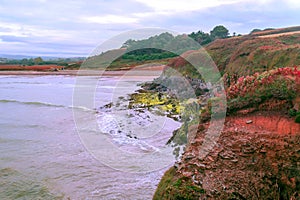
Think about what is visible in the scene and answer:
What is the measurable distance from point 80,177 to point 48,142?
4.87 m

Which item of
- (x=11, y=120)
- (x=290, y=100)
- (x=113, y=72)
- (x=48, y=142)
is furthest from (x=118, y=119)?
(x=113, y=72)

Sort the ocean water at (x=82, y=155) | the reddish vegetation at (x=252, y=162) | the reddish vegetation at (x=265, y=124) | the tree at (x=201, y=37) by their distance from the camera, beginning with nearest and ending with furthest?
the reddish vegetation at (x=252, y=162) → the reddish vegetation at (x=265, y=124) → the ocean water at (x=82, y=155) → the tree at (x=201, y=37)

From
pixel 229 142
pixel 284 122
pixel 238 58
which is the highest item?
pixel 238 58

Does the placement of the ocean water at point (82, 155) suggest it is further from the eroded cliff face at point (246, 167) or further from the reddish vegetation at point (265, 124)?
the reddish vegetation at point (265, 124)

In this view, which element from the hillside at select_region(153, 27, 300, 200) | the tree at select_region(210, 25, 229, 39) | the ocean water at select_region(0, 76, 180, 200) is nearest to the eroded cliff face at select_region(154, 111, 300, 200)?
the hillside at select_region(153, 27, 300, 200)

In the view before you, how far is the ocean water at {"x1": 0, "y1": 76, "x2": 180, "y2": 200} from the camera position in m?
8.37

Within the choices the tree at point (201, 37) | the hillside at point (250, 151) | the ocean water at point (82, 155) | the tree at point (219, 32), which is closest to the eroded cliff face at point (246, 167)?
the hillside at point (250, 151)

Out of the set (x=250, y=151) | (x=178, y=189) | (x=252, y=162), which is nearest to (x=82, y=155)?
(x=178, y=189)

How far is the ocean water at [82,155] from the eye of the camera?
329 inches

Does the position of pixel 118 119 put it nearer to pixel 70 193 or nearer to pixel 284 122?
pixel 70 193

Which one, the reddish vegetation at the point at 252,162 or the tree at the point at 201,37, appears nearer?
the reddish vegetation at the point at 252,162

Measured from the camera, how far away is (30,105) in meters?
24.6

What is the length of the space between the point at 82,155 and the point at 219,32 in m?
57.1

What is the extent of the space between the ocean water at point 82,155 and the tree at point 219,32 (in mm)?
48284
